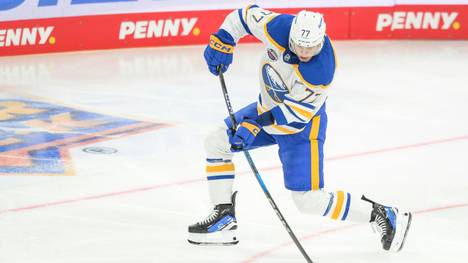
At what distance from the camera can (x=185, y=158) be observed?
23.5 ft

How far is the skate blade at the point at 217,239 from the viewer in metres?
5.46

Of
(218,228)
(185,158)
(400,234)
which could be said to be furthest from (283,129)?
(185,158)

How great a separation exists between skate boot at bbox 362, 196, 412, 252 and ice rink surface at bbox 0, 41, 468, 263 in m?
0.06

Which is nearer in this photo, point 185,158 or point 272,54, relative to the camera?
point 272,54

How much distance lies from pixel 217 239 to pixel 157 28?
593cm

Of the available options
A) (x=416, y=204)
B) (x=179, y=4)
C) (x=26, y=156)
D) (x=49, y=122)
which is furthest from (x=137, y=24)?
(x=416, y=204)

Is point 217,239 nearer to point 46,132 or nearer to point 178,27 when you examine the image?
point 46,132

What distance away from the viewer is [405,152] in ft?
24.3

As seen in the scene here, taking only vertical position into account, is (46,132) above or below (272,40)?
below

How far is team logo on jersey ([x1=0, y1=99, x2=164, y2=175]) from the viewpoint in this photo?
6914 mm

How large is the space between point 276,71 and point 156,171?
1.92m

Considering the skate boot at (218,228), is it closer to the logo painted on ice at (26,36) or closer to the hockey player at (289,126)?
the hockey player at (289,126)

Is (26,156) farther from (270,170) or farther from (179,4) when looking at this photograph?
(179,4)

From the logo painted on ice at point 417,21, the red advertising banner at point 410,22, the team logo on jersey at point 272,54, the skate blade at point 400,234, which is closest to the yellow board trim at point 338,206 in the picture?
the skate blade at point 400,234
